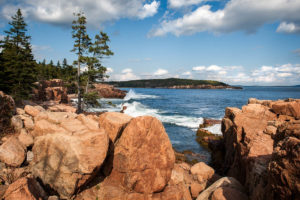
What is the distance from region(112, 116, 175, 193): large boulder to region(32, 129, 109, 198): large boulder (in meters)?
1.26

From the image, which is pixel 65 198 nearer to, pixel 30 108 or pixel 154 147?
pixel 154 147

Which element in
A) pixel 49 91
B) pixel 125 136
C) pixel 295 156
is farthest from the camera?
pixel 49 91

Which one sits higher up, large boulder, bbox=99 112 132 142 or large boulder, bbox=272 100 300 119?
large boulder, bbox=272 100 300 119

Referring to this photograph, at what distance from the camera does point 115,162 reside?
869 centimetres

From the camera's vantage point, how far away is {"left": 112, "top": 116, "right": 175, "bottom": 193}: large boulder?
8523mm

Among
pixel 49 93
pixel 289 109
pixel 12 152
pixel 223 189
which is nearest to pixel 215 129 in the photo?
pixel 289 109

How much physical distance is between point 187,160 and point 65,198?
42.6ft

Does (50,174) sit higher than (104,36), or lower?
lower

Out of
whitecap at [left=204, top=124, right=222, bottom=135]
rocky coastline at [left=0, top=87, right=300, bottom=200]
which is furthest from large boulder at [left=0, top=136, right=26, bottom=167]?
whitecap at [left=204, top=124, right=222, bottom=135]

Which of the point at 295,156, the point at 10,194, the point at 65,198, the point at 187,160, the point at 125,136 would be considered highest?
the point at 295,156

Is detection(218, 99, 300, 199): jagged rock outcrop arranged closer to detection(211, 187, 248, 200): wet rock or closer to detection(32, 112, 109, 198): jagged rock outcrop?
detection(211, 187, 248, 200): wet rock

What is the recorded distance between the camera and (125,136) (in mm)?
8727

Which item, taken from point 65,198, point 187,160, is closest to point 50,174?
point 65,198

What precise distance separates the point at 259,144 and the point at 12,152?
13.3 metres
